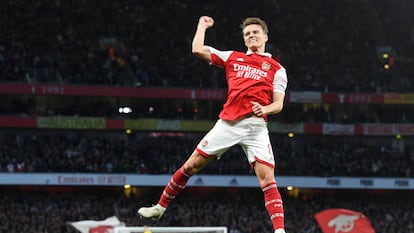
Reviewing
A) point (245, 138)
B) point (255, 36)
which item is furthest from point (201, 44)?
point (245, 138)

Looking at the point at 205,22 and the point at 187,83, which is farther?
the point at 187,83

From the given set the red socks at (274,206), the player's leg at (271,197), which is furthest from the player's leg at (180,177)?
the red socks at (274,206)

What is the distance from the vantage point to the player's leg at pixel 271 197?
788 cm

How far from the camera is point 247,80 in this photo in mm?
8250

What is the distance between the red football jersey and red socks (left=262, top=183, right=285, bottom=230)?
2.71 feet

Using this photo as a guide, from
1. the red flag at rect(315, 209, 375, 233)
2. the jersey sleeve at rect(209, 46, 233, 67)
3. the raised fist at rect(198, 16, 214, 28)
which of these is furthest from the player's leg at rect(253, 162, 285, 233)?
the red flag at rect(315, 209, 375, 233)

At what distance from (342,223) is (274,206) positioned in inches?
683

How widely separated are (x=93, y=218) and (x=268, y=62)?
26.3m

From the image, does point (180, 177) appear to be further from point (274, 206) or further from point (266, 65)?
point (266, 65)

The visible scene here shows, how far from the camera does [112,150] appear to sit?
38875 millimetres

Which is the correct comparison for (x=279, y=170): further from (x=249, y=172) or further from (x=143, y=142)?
(x=143, y=142)

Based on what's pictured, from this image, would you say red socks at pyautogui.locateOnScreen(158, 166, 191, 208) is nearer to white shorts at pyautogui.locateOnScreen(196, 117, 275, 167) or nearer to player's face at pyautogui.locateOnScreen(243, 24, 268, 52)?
white shorts at pyautogui.locateOnScreen(196, 117, 275, 167)

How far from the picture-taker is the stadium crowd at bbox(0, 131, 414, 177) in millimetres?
37000

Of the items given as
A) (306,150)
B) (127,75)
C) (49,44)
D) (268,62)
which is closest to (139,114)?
(127,75)
